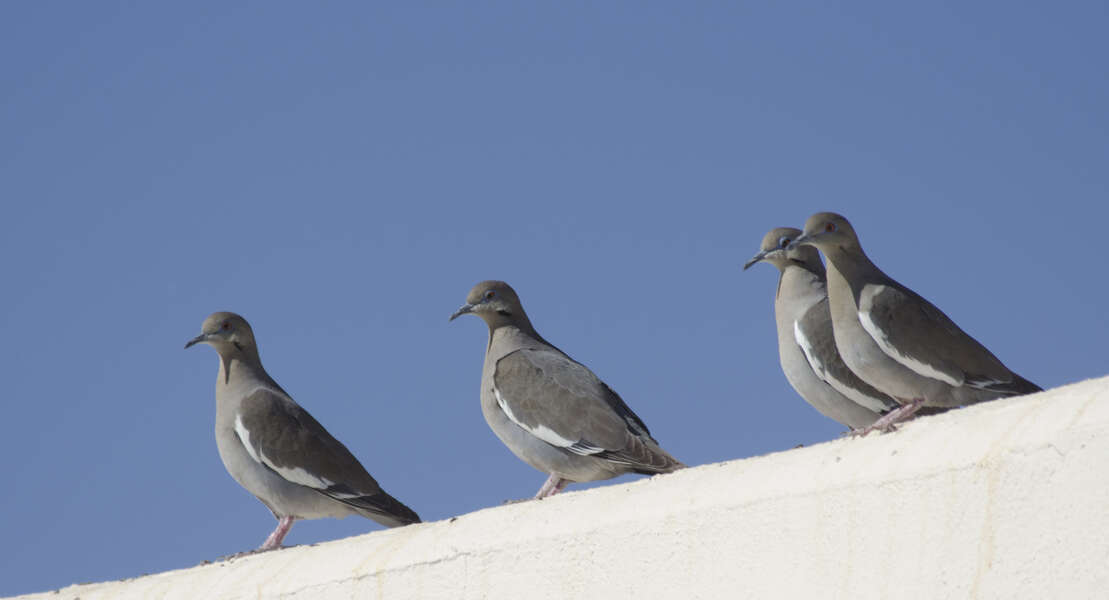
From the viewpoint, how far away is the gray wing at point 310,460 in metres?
9.18

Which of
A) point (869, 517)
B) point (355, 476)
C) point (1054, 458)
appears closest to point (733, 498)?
point (869, 517)

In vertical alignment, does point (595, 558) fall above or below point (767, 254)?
below

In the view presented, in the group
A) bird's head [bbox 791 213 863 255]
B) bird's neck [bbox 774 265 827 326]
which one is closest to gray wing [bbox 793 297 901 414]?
bird's neck [bbox 774 265 827 326]

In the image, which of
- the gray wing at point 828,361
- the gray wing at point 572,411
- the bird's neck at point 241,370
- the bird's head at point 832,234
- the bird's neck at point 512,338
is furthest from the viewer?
the bird's neck at point 241,370

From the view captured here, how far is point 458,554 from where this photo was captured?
5.36 meters

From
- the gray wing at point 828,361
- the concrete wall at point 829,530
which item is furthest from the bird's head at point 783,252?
the concrete wall at point 829,530

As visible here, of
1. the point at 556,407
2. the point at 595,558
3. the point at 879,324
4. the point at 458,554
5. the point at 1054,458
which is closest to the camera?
the point at 1054,458

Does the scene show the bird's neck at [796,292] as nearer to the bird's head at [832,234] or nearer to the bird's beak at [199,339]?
the bird's head at [832,234]

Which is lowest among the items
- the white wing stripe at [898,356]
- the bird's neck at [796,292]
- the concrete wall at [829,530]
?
the concrete wall at [829,530]

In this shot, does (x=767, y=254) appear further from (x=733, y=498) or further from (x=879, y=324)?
(x=733, y=498)

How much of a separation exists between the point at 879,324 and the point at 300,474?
4308 millimetres

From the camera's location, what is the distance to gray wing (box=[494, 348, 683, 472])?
8.10 metres

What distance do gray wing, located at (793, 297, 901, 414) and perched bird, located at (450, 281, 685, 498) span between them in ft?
3.39

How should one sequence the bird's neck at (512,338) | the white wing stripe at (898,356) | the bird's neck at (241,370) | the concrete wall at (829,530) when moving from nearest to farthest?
the concrete wall at (829,530), the white wing stripe at (898,356), the bird's neck at (512,338), the bird's neck at (241,370)
